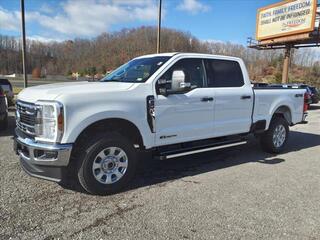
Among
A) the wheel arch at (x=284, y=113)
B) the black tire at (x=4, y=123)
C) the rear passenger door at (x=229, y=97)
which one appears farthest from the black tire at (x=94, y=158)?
the black tire at (x=4, y=123)

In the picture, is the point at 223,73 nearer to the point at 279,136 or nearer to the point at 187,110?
the point at 187,110

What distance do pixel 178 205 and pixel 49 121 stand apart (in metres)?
2.00

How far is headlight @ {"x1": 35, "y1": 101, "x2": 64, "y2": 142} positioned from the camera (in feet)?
12.6

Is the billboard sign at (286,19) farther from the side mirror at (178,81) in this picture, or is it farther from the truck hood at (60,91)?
the truck hood at (60,91)

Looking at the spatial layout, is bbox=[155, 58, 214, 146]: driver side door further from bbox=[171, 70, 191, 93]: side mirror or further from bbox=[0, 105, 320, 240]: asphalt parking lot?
bbox=[0, 105, 320, 240]: asphalt parking lot

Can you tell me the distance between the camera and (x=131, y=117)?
446 centimetres

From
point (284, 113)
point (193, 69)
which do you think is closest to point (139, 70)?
point (193, 69)

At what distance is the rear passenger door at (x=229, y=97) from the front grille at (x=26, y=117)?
3017mm

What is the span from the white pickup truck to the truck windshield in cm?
3

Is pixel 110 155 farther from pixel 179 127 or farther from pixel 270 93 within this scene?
pixel 270 93

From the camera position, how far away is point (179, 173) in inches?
213

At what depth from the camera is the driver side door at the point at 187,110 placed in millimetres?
4836

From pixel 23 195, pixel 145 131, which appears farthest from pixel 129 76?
pixel 23 195

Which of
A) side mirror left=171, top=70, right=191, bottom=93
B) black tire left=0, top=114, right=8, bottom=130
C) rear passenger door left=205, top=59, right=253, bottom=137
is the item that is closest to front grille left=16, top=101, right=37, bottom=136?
side mirror left=171, top=70, right=191, bottom=93
